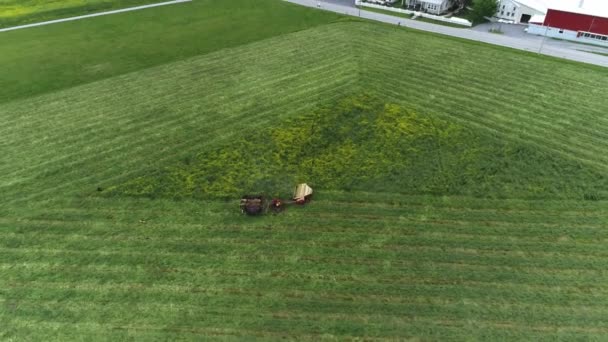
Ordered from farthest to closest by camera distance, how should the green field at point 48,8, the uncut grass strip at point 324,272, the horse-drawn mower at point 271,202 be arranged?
the green field at point 48,8, the horse-drawn mower at point 271,202, the uncut grass strip at point 324,272

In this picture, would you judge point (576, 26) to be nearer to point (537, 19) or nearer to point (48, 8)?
point (537, 19)

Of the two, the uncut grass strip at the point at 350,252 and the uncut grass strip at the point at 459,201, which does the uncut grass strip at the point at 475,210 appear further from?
the uncut grass strip at the point at 350,252

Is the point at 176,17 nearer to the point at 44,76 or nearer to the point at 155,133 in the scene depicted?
the point at 44,76

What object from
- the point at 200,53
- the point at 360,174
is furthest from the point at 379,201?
the point at 200,53

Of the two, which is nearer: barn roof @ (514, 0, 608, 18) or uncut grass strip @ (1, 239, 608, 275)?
uncut grass strip @ (1, 239, 608, 275)

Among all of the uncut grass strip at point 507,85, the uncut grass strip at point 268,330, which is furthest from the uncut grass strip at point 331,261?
the uncut grass strip at point 507,85

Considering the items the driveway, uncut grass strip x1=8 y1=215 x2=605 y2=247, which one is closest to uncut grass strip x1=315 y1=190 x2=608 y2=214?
uncut grass strip x1=8 y1=215 x2=605 y2=247

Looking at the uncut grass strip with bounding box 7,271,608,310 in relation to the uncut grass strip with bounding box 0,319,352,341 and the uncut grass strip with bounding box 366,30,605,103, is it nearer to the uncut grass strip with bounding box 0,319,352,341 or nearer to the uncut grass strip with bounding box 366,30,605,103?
the uncut grass strip with bounding box 0,319,352,341
